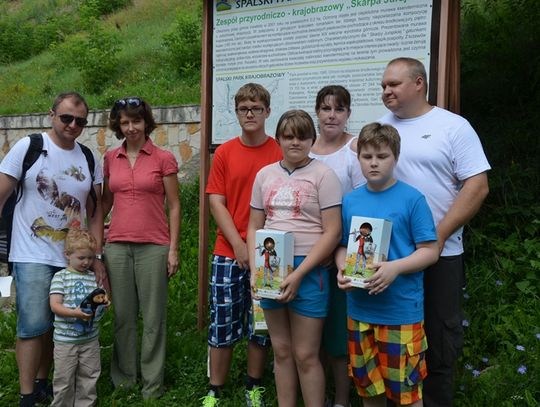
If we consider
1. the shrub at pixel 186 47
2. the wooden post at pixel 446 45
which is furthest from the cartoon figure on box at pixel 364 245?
the shrub at pixel 186 47

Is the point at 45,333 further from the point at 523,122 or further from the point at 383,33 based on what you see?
the point at 523,122

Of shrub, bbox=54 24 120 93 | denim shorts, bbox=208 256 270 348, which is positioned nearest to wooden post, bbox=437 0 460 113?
denim shorts, bbox=208 256 270 348

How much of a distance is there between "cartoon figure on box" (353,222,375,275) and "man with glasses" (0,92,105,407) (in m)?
1.90

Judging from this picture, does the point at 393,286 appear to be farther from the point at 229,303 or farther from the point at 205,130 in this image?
the point at 205,130

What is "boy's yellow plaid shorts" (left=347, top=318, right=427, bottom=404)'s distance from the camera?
275cm

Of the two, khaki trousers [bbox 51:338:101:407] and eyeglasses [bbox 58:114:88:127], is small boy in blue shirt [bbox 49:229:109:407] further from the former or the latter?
eyeglasses [bbox 58:114:88:127]

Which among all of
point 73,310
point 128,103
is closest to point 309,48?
point 128,103

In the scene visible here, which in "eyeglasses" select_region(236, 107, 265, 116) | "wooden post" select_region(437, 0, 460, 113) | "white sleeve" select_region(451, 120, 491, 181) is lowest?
"white sleeve" select_region(451, 120, 491, 181)

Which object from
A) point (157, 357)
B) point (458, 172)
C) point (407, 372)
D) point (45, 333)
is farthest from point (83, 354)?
point (458, 172)

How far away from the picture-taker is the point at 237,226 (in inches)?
135

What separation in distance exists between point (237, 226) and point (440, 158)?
1.26 meters

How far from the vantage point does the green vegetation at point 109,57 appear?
36.0 feet

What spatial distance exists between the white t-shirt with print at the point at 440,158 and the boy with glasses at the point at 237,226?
0.83 meters

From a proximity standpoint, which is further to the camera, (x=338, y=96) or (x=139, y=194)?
(x=139, y=194)
